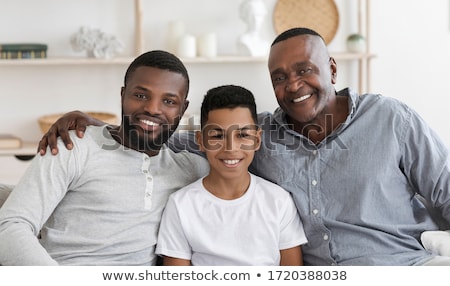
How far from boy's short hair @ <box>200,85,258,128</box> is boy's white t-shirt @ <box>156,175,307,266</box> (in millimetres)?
192

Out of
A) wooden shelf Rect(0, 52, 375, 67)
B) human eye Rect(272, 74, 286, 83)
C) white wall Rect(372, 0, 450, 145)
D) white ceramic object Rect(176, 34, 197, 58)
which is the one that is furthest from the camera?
white wall Rect(372, 0, 450, 145)

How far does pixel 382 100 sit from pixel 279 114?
0.26 m

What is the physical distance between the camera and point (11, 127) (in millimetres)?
3559

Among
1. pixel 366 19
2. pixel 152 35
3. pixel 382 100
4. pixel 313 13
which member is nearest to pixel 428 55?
pixel 366 19

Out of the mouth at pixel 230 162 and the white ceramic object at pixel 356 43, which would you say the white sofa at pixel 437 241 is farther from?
the white ceramic object at pixel 356 43

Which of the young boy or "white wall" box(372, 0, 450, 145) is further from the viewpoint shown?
"white wall" box(372, 0, 450, 145)

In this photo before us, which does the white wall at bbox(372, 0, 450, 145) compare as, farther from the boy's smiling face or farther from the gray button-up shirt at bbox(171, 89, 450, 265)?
the boy's smiling face

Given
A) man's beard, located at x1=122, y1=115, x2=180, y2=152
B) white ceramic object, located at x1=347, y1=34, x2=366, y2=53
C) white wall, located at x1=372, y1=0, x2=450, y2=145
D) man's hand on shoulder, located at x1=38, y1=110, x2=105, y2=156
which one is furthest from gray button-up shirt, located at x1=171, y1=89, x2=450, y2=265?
white wall, located at x1=372, y1=0, x2=450, y2=145

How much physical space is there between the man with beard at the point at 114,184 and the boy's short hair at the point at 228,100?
6 centimetres

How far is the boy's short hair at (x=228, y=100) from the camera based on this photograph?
1.56 metres

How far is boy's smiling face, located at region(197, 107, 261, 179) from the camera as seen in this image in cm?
155
